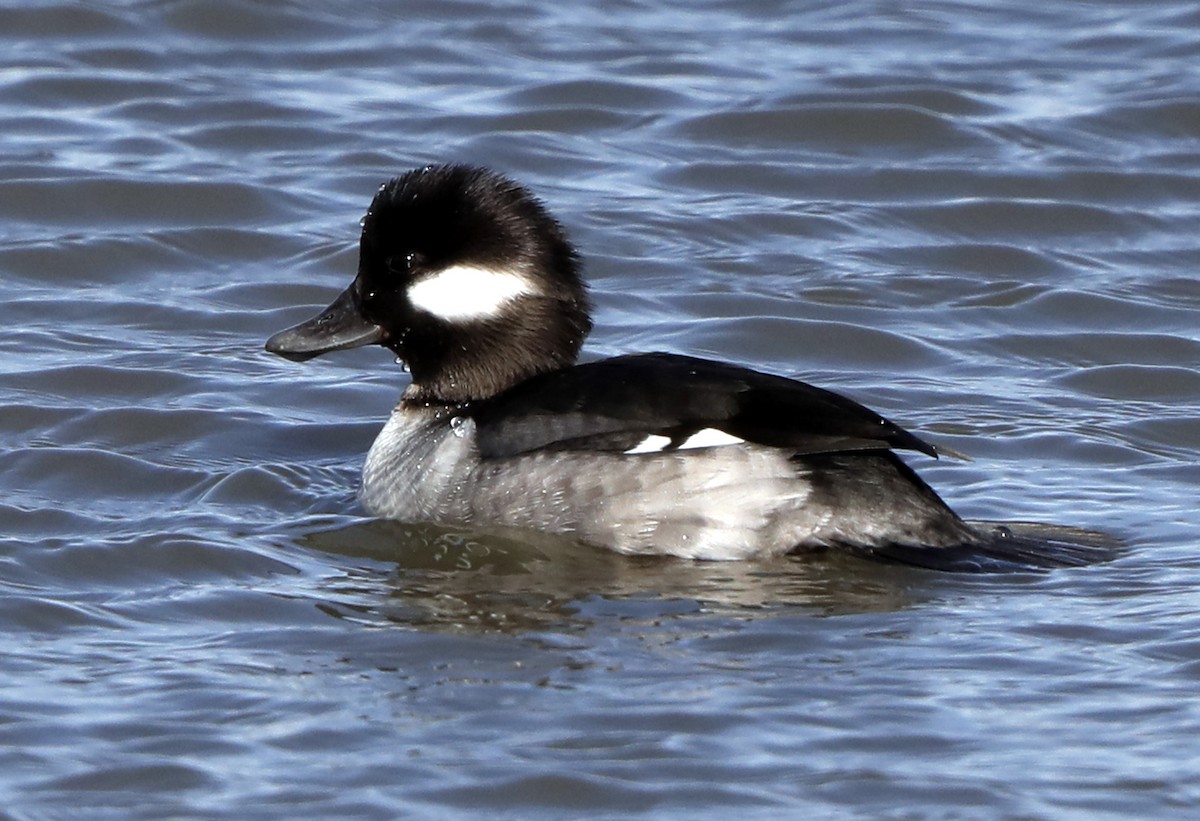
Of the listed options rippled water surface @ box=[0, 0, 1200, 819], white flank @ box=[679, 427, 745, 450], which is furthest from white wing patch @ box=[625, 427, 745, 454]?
rippled water surface @ box=[0, 0, 1200, 819]

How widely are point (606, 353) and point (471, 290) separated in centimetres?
184

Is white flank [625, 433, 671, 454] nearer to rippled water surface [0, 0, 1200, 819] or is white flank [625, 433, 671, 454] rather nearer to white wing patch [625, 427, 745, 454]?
white wing patch [625, 427, 745, 454]

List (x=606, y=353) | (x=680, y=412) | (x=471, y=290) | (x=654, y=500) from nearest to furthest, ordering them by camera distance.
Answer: (x=680, y=412) < (x=654, y=500) < (x=471, y=290) < (x=606, y=353)

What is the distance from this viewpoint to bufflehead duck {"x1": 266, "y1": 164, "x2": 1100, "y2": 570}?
657 centimetres

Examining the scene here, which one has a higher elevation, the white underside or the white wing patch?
the white wing patch

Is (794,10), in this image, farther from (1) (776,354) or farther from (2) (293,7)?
(1) (776,354)

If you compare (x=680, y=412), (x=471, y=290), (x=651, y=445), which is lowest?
(x=651, y=445)

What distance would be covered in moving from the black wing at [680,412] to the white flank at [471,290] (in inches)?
19.0


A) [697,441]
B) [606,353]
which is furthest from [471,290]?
[606,353]

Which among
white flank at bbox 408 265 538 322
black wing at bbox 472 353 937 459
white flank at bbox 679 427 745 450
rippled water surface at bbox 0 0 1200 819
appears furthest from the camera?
white flank at bbox 408 265 538 322

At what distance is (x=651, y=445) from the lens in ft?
21.8

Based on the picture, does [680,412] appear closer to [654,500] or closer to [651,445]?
[651,445]

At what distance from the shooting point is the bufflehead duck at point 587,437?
6566mm

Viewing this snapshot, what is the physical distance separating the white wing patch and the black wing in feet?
0.06
